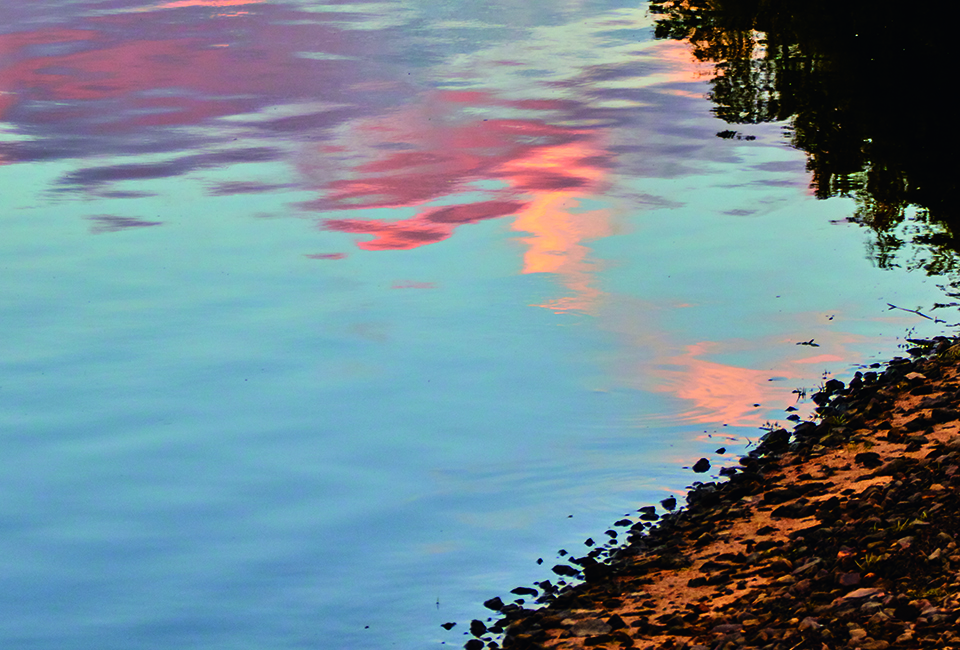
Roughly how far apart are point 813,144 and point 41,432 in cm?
1174

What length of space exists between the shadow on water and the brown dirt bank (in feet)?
14.8

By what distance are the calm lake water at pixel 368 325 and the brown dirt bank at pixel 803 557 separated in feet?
1.95

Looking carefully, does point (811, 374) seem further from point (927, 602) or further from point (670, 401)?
point (927, 602)

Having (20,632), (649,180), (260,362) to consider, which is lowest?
(20,632)

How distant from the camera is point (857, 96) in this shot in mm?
17656

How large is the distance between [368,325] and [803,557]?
5998 mm

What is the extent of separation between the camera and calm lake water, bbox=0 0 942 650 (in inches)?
310

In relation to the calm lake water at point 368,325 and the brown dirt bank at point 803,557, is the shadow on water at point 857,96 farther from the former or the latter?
the brown dirt bank at point 803,557

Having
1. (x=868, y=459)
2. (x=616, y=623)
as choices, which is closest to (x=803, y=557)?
(x=616, y=623)

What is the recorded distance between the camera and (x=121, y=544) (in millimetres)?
8078

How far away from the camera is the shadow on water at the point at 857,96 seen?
13836mm

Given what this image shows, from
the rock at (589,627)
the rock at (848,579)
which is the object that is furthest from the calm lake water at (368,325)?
the rock at (848,579)

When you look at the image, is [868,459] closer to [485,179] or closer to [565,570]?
[565,570]

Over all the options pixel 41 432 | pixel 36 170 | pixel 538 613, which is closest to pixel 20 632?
pixel 41 432
